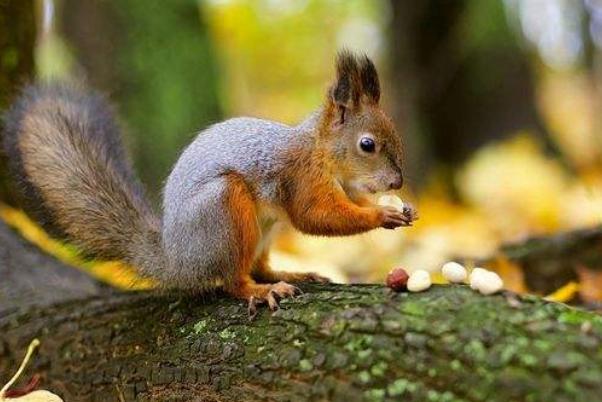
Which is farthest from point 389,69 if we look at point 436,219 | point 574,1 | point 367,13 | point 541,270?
point 367,13

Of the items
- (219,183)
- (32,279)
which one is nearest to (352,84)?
(219,183)

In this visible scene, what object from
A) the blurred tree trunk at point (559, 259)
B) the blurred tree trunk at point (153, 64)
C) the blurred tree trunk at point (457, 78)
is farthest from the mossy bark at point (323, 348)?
the blurred tree trunk at point (457, 78)

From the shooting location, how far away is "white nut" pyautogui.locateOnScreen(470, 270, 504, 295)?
1.32 m

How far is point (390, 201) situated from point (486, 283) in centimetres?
58

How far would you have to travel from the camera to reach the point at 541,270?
253 cm

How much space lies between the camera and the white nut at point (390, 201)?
1.82 m

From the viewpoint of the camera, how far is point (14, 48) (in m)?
2.68

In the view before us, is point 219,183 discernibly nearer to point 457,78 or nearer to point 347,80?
point 347,80

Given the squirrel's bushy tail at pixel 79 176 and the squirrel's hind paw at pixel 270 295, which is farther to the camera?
the squirrel's bushy tail at pixel 79 176

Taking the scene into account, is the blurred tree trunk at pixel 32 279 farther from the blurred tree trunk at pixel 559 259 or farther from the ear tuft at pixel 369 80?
the blurred tree trunk at pixel 559 259

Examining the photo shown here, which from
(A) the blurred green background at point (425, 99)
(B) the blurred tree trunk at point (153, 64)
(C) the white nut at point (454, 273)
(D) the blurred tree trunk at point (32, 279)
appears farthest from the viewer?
(B) the blurred tree trunk at point (153, 64)

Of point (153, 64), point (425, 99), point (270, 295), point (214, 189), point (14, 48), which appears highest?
point (425, 99)

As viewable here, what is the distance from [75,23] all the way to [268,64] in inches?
307

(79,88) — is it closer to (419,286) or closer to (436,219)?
(419,286)
